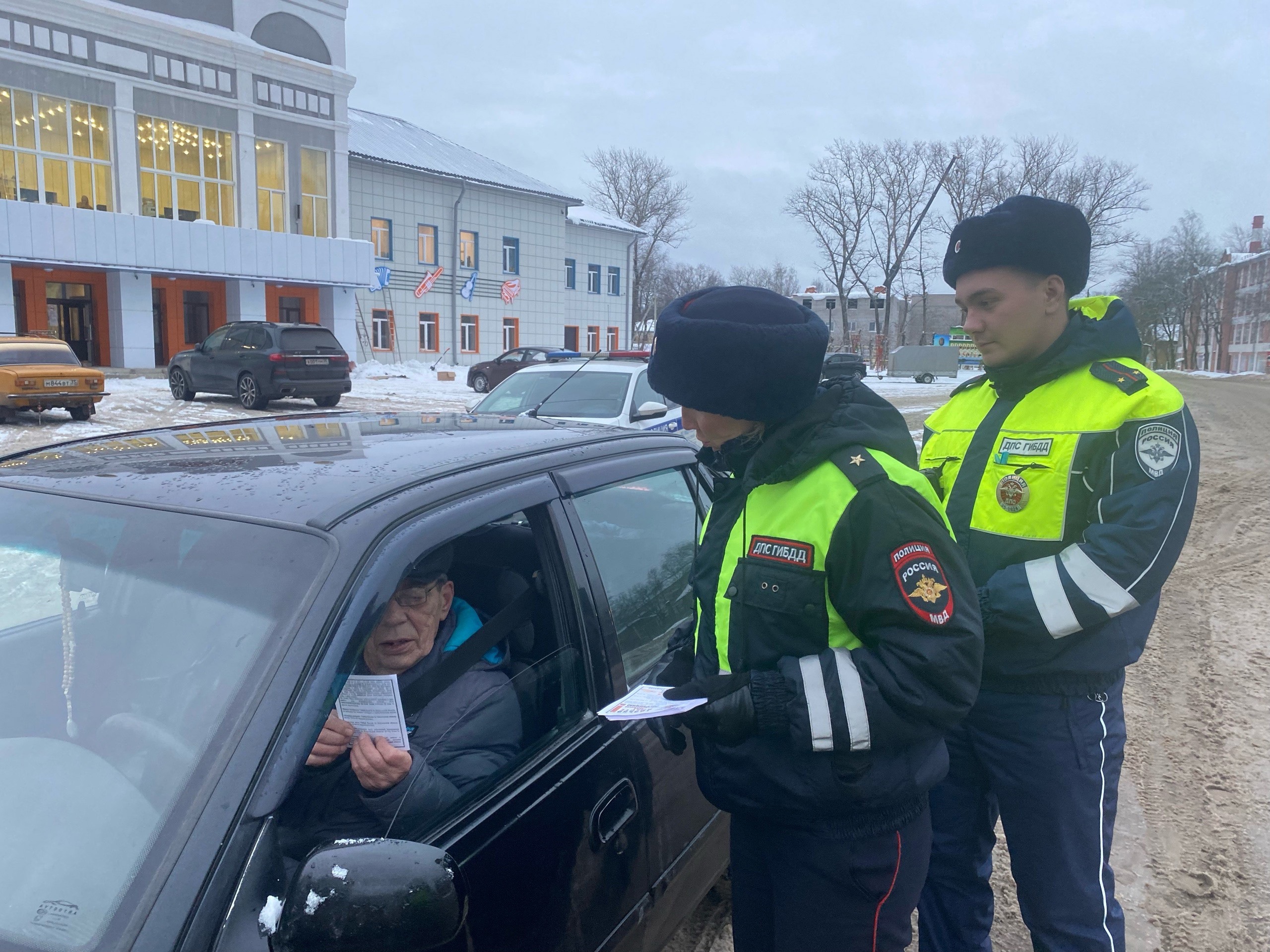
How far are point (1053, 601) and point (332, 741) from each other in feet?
4.79

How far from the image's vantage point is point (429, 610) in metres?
1.91

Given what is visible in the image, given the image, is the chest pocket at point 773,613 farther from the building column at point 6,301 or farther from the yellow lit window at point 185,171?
the yellow lit window at point 185,171

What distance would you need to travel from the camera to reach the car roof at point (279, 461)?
1.66 meters

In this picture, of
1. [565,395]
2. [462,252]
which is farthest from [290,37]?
[565,395]

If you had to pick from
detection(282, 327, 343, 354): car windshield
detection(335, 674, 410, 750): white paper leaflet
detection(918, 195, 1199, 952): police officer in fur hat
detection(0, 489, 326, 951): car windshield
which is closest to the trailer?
detection(282, 327, 343, 354): car windshield

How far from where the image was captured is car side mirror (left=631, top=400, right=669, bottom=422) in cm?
838

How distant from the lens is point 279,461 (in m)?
1.90

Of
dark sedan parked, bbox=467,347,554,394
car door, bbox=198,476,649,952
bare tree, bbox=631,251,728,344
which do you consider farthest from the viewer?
bare tree, bbox=631,251,728,344

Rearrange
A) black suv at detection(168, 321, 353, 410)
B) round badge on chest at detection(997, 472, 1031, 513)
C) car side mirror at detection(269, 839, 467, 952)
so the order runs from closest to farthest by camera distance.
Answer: car side mirror at detection(269, 839, 467, 952)
round badge on chest at detection(997, 472, 1031, 513)
black suv at detection(168, 321, 353, 410)

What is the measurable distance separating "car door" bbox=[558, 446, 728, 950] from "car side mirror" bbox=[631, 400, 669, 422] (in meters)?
5.63

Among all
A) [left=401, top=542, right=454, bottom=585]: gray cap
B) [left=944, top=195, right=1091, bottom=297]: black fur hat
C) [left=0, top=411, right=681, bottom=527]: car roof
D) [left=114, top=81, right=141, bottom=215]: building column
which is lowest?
[left=401, top=542, right=454, bottom=585]: gray cap

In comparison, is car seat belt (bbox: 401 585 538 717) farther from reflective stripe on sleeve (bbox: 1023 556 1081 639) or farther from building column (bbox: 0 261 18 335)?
building column (bbox: 0 261 18 335)

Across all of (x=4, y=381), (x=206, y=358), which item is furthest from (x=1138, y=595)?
(x=206, y=358)

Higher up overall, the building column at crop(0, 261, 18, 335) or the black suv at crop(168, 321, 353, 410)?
the building column at crop(0, 261, 18, 335)
